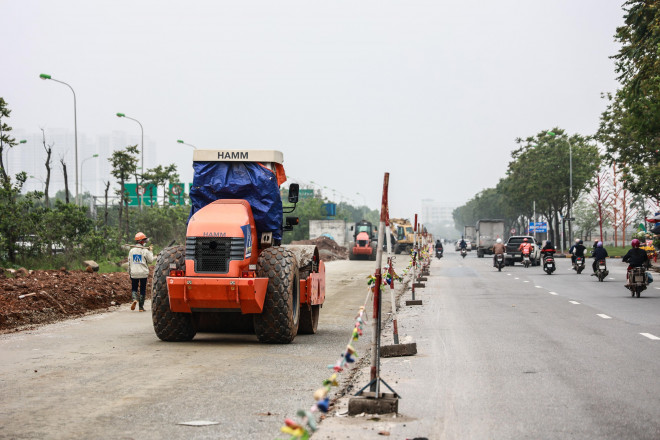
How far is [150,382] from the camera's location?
10016mm

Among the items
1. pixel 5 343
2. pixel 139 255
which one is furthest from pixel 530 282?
pixel 5 343

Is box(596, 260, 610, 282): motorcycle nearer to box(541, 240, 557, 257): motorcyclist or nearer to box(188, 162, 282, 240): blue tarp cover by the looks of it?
box(541, 240, 557, 257): motorcyclist

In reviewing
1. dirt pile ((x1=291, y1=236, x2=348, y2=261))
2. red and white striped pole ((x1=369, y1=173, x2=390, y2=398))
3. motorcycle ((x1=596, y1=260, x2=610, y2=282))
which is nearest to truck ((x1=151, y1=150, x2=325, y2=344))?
red and white striped pole ((x1=369, y1=173, x2=390, y2=398))

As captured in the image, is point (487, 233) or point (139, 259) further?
point (487, 233)

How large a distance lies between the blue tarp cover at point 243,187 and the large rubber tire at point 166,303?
1.04 m

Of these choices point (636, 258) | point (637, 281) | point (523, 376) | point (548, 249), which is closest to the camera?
point (523, 376)

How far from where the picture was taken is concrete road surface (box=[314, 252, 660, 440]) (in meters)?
7.63

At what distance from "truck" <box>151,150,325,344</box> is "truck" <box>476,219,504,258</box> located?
70.0 metres

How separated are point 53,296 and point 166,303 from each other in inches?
317

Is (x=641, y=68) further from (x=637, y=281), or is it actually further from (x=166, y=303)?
(x=166, y=303)

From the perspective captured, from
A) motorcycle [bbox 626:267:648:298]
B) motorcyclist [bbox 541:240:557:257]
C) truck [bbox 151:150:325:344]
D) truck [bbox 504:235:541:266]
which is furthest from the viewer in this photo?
truck [bbox 504:235:541:266]

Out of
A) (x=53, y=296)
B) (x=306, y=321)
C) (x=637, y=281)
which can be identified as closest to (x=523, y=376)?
(x=306, y=321)

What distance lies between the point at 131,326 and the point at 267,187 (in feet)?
16.0

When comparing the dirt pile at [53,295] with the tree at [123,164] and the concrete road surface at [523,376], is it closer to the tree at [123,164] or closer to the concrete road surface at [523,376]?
the concrete road surface at [523,376]
